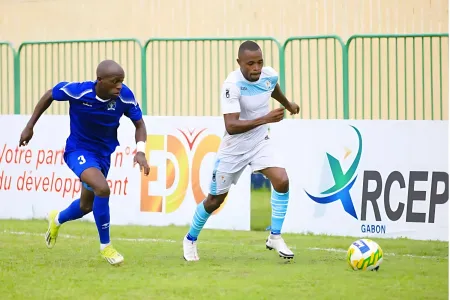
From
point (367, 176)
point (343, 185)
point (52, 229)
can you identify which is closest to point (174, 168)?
point (343, 185)

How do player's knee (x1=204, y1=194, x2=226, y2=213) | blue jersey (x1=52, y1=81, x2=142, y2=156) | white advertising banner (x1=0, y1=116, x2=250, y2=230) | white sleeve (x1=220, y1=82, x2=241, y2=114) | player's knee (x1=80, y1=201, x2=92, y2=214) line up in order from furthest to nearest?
white advertising banner (x1=0, y1=116, x2=250, y2=230) < player's knee (x1=80, y1=201, x2=92, y2=214) < player's knee (x1=204, y1=194, x2=226, y2=213) < blue jersey (x1=52, y1=81, x2=142, y2=156) < white sleeve (x1=220, y1=82, x2=241, y2=114)

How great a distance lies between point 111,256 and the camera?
1009 cm

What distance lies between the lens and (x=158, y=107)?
17922 millimetres

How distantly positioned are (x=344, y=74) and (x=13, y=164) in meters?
4.89

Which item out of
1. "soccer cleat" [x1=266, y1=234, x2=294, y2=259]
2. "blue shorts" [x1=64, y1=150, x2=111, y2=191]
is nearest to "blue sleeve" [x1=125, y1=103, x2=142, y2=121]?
"blue shorts" [x1=64, y1=150, x2=111, y2=191]

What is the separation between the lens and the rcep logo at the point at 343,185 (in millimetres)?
13016

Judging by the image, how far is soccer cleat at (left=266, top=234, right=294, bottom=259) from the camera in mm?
10398

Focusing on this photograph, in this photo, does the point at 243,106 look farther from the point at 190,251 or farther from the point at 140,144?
the point at 190,251

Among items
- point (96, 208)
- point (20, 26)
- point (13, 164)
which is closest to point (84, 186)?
point (96, 208)

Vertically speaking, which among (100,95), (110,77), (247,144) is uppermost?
(110,77)

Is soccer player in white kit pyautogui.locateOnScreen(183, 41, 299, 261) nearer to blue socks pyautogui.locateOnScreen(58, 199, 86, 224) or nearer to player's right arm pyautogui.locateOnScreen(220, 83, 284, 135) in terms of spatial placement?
player's right arm pyautogui.locateOnScreen(220, 83, 284, 135)

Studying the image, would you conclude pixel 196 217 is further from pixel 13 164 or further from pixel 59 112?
pixel 59 112

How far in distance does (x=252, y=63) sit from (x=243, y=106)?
0.46 meters

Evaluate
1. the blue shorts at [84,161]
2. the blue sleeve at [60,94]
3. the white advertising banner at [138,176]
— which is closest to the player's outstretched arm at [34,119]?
the blue sleeve at [60,94]
